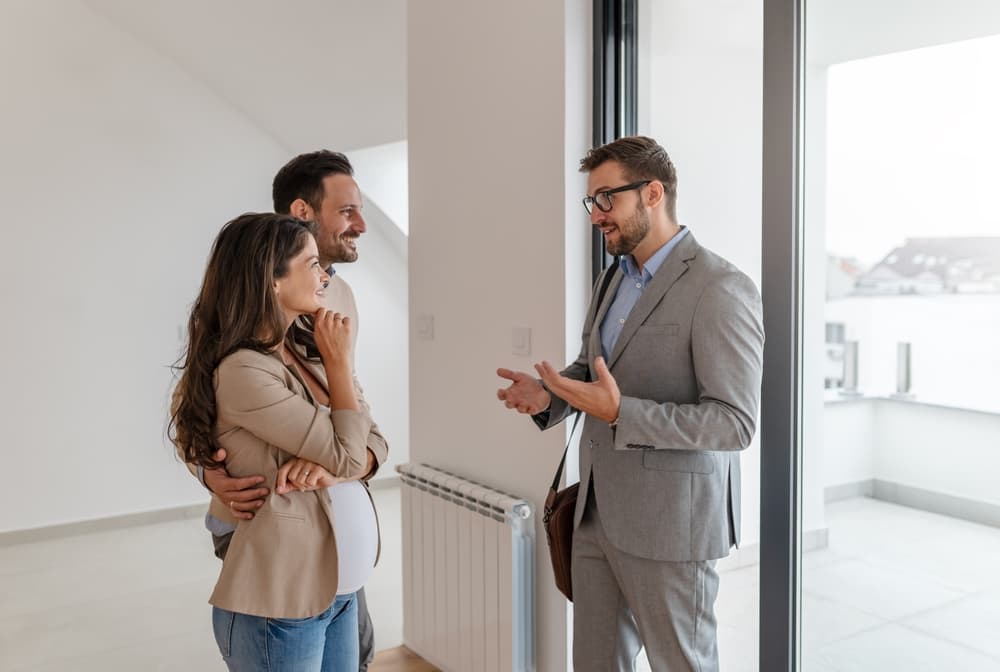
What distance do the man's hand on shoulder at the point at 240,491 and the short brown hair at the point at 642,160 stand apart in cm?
105

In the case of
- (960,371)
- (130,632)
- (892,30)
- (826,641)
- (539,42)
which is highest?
(539,42)

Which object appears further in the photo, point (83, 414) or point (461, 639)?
point (83, 414)

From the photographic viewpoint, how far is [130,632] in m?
3.62

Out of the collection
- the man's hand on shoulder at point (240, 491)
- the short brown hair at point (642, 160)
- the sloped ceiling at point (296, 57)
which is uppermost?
the sloped ceiling at point (296, 57)

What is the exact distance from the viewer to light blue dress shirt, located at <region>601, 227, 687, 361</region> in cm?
194

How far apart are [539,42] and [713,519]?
158 centimetres

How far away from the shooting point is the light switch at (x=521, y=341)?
272cm

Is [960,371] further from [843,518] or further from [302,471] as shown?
[302,471]

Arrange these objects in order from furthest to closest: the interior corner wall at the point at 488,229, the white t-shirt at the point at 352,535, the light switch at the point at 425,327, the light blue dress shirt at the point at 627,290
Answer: the light switch at the point at 425,327
the interior corner wall at the point at 488,229
the light blue dress shirt at the point at 627,290
the white t-shirt at the point at 352,535

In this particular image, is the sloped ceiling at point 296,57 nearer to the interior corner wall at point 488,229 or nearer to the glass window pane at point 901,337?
the interior corner wall at point 488,229

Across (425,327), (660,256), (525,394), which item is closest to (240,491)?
(525,394)

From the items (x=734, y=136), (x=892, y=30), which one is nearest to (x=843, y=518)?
(x=734, y=136)

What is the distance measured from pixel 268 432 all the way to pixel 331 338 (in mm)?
209

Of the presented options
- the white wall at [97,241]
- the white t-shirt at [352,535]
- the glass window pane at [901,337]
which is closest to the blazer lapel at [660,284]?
the glass window pane at [901,337]
